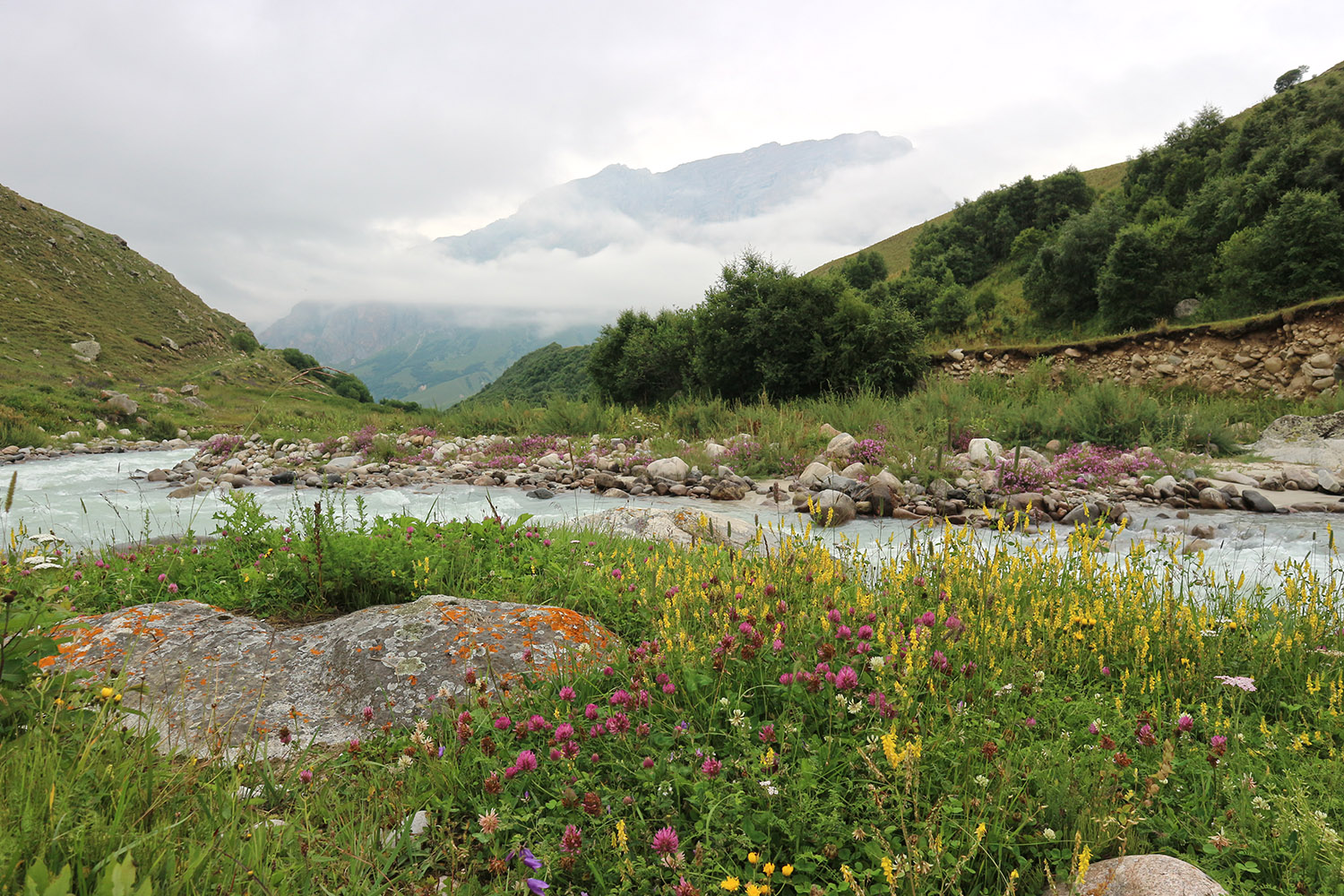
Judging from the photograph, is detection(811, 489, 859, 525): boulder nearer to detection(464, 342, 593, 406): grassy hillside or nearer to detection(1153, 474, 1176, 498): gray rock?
detection(1153, 474, 1176, 498): gray rock

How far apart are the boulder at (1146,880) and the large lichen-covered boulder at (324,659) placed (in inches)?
73.7

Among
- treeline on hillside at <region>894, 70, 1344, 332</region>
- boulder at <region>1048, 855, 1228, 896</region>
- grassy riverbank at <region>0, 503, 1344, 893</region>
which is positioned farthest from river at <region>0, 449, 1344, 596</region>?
treeline on hillside at <region>894, 70, 1344, 332</region>

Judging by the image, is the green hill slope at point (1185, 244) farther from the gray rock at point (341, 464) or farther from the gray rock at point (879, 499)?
the gray rock at point (341, 464)

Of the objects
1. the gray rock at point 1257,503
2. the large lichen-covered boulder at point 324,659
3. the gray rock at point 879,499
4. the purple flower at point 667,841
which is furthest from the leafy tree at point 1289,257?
the purple flower at point 667,841

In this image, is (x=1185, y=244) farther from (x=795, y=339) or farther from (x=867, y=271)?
(x=867, y=271)

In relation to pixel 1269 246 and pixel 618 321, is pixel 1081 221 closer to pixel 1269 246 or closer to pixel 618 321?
pixel 1269 246

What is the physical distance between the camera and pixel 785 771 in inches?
77.8

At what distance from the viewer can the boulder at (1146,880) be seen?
5.23 feet

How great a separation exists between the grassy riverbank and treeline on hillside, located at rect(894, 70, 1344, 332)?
1059 inches

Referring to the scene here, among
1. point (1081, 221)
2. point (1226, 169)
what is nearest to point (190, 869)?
point (1081, 221)

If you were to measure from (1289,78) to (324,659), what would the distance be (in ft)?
250

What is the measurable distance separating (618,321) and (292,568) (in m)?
22.3

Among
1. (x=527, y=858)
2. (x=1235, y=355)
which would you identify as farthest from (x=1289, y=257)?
(x=527, y=858)

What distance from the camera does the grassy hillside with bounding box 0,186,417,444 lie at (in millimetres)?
22094
